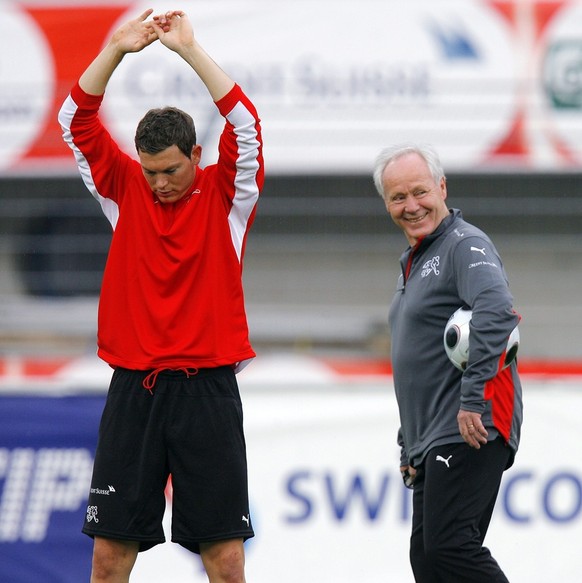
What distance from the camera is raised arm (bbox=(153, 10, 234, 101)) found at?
3350 millimetres

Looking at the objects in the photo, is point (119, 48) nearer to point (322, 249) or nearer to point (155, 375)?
point (155, 375)

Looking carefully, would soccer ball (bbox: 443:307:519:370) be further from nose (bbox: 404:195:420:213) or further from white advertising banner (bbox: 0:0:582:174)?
white advertising banner (bbox: 0:0:582:174)

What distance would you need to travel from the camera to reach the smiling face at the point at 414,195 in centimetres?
365

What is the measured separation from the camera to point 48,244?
6.55 metres

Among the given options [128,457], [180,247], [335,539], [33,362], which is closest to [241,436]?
[128,457]

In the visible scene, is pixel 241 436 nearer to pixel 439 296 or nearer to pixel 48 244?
pixel 439 296

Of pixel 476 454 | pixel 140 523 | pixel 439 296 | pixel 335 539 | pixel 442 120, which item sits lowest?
pixel 335 539

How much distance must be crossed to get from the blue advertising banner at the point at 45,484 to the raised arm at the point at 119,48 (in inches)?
83.6

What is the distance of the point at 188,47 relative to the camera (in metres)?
3.35

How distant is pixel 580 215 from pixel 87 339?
9.96 feet

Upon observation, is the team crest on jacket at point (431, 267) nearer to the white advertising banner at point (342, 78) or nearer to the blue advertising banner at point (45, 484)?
the blue advertising banner at point (45, 484)

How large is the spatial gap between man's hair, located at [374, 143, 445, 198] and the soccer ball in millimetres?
512

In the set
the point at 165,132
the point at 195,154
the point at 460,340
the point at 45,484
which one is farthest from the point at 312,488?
the point at 165,132

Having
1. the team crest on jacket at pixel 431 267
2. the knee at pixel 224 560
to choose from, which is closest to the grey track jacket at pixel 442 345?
the team crest on jacket at pixel 431 267
